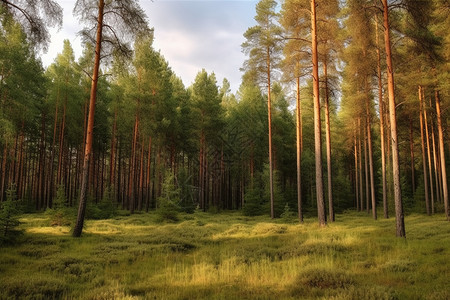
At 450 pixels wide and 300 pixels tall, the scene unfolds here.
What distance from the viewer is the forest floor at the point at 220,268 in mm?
5488

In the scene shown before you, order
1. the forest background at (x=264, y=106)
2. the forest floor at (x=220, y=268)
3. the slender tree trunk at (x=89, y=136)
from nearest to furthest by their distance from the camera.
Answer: the forest floor at (x=220, y=268) < the slender tree trunk at (x=89, y=136) < the forest background at (x=264, y=106)

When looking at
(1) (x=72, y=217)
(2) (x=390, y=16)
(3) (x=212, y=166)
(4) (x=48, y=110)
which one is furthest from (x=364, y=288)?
(3) (x=212, y=166)

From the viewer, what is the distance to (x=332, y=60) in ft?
59.7

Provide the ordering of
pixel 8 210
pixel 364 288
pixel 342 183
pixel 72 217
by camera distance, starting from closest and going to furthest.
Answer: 1. pixel 364 288
2. pixel 8 210
3. pixel 72 217
4. pixel 342 183

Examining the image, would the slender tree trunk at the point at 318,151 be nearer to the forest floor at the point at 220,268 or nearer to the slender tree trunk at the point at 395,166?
the forest floor at the point at 220,268

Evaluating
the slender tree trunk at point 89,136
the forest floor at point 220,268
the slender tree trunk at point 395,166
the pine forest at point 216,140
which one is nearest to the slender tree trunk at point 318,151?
the pine forest at point 216,140

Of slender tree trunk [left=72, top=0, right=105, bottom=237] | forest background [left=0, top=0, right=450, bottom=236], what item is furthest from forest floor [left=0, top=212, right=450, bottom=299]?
forest background [left=0, top=0, right=450, bottom=236]

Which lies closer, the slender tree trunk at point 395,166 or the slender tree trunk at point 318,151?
the slender tree trunk at point 395,166

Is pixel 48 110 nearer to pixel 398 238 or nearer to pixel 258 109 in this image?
pixel 258 109

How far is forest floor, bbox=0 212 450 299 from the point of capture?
5488mm

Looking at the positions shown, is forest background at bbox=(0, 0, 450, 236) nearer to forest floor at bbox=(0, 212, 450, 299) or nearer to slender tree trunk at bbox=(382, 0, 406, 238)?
slender tree trunk at bbox=(382, 0, 406, 238)

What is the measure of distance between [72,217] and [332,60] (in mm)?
17993

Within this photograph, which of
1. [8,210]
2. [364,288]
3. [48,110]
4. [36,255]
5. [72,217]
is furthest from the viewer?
[48,110]

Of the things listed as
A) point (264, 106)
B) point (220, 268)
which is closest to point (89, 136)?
point (220, 268)
